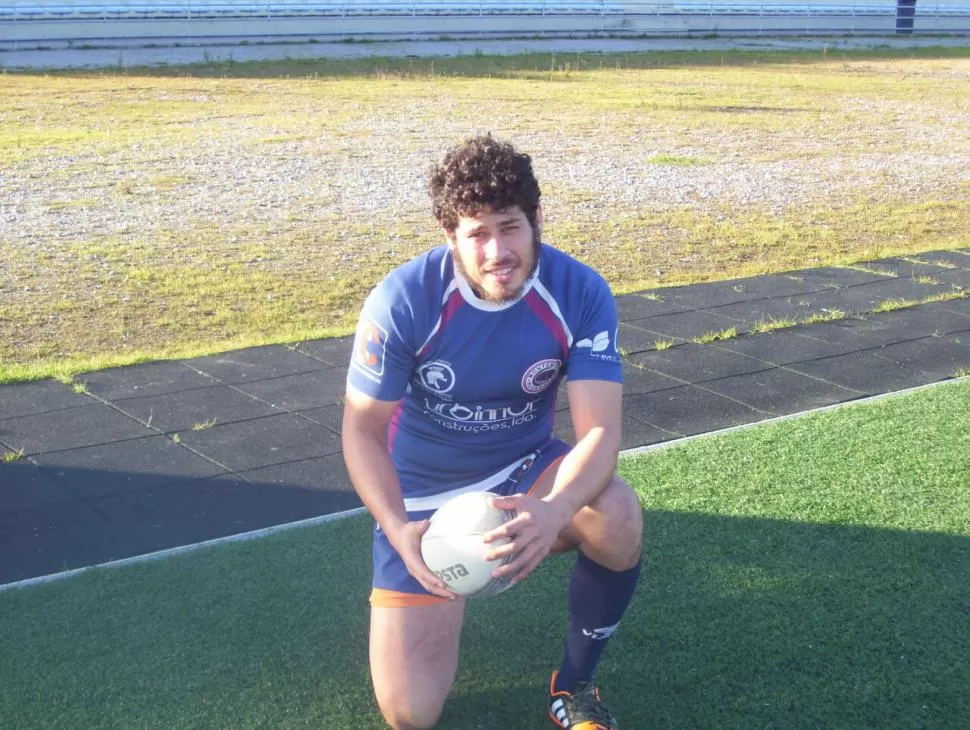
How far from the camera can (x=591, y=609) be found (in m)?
3.21

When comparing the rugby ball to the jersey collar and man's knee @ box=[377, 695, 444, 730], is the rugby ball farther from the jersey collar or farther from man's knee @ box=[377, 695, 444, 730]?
the jersey collar

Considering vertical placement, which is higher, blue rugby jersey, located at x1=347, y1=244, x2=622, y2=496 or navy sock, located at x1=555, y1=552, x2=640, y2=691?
blue rugby jersey, located at x1=347, y1=244, x2=622, y2=496

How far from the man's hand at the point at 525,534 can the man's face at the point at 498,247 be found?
0.55 m

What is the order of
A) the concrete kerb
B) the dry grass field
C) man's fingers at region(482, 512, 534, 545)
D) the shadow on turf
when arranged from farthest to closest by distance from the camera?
the dry grass field, the shadow on turf, the concrete kerb, man's fingers at region(482, 512, 534, 545)

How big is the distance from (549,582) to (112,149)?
12406 millimetres

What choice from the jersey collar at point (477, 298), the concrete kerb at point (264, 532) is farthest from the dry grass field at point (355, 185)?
the jersey collar at point (477, 298)

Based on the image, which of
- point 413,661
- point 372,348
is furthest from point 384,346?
point 413,661

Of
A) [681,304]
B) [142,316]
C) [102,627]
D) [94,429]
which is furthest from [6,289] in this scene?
[102,627]

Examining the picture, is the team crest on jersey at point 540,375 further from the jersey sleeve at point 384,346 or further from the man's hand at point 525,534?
the man's hand at point 525,534

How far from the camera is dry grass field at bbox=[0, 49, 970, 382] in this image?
28.5 ft

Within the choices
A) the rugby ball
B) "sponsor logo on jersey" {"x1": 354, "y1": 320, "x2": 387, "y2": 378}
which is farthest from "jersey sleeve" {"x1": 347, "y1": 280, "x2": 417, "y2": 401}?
the rugby ball

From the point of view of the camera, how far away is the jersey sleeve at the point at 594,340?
3.19m

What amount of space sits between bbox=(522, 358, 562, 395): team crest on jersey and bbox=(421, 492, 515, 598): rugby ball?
14.8 inches

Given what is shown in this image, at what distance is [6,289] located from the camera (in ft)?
29.0
